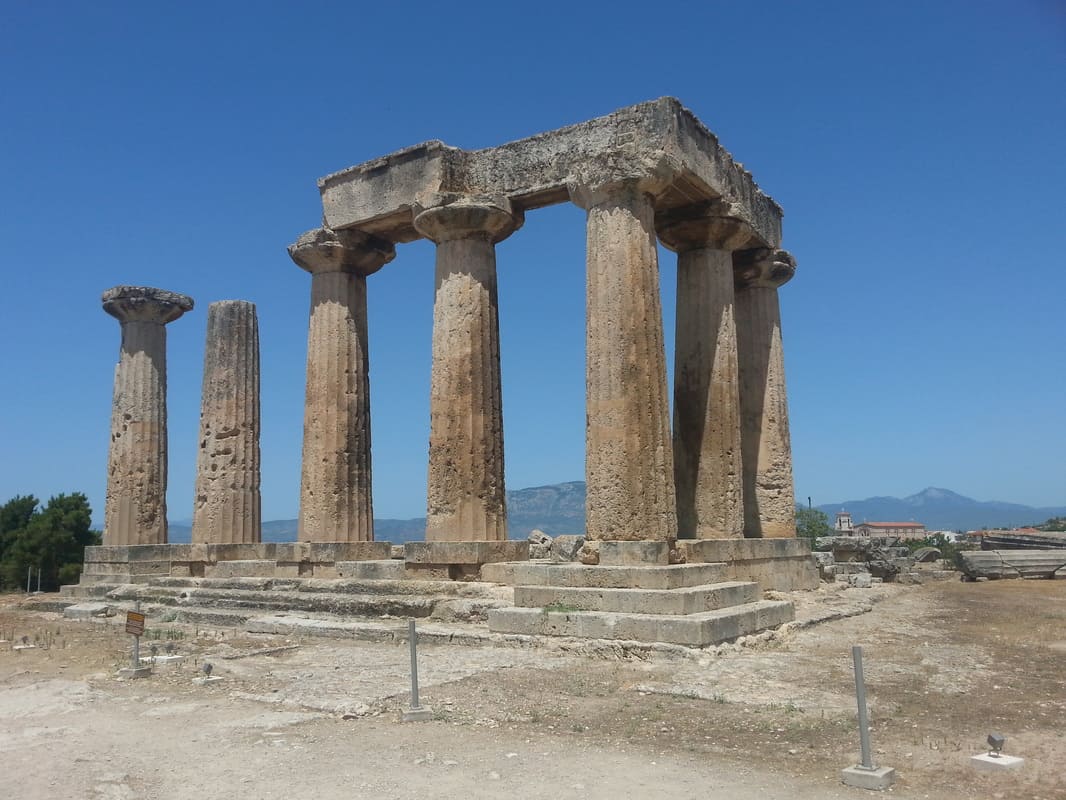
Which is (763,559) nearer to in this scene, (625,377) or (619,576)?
(619,576)

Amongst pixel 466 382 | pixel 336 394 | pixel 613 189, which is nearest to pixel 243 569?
pixel 336 394

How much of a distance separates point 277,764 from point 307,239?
1328 cm

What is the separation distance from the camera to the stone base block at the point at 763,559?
13.4 metres

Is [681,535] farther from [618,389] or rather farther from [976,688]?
[976,688]

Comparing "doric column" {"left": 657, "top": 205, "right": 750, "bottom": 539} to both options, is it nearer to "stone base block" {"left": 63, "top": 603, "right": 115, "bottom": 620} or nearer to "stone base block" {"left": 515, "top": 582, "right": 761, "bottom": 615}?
"stone base block" {"left": 515, "top": 582, "right": 761, "bottom": 615}

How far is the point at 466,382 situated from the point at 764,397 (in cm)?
641

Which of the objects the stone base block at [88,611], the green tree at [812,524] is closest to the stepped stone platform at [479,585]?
the stone base block at [88,611]

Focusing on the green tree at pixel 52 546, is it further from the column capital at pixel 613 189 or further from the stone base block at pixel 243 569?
the column capital at pixel 613 189

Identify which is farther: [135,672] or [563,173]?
[563,173]

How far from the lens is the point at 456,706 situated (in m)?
7.88

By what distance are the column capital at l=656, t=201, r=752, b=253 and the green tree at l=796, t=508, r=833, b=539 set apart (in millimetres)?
38870

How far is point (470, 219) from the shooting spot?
15312mm

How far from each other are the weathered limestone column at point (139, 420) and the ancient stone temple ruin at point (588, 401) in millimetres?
707

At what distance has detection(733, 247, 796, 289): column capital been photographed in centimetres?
1781
